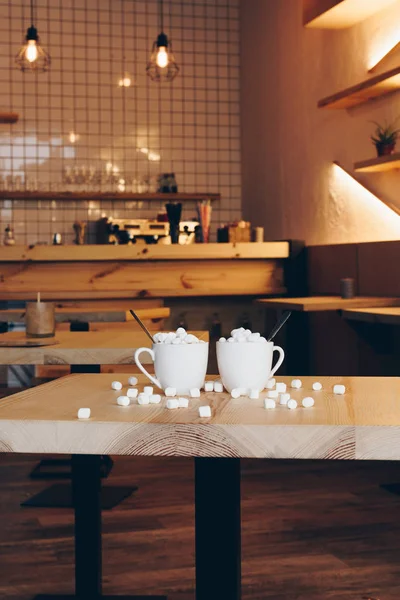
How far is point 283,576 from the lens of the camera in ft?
7.77

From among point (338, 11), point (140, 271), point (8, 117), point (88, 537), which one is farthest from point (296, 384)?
point (8, 117)

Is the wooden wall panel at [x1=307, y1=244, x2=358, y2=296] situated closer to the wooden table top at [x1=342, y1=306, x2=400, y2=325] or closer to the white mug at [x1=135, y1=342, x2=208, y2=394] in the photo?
the wooden table top at [x1=342, y1=306, x2=400, y2=325]

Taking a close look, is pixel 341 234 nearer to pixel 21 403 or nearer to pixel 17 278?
pixel 17 278

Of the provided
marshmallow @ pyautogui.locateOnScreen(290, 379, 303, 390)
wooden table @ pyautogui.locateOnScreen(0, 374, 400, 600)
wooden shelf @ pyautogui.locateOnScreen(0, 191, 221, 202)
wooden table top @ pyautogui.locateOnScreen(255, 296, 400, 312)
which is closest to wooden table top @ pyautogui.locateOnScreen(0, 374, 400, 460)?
wooden table @ pyautogui.locateOnScreen(0, 374, 400, 600)

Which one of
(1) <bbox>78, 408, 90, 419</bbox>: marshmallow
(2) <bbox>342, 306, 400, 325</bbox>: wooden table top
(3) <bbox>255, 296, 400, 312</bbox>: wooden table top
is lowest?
(1) <bbox>78, 408, 90, 419</bbox>: marshmallow

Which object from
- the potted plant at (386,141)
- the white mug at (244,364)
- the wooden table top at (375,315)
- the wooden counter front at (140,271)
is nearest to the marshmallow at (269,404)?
the white mug at (244,364)

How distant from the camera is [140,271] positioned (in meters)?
5.03

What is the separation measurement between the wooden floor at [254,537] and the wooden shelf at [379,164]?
55.9 inches

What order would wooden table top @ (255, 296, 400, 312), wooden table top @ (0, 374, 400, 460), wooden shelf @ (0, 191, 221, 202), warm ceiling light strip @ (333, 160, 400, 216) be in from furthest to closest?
wooden shelf @ (0, 191, 221, 202) < warm ceiling light strip @ (333, 160, 400, 216) < wooden table top @ (255, 296, 400, 312) < wooden table top @ (0, 374, 400, 460)

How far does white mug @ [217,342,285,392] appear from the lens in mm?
1396

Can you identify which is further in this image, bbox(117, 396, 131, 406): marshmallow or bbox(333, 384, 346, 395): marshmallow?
bbox(333, 384, 346, 395): marshmallow

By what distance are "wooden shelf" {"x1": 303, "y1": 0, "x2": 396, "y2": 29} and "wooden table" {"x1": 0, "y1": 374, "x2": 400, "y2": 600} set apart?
330 cm

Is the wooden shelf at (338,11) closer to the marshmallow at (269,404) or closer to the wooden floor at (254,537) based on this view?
the wooden floor at (254,537)

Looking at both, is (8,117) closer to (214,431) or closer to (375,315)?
(375,315)
